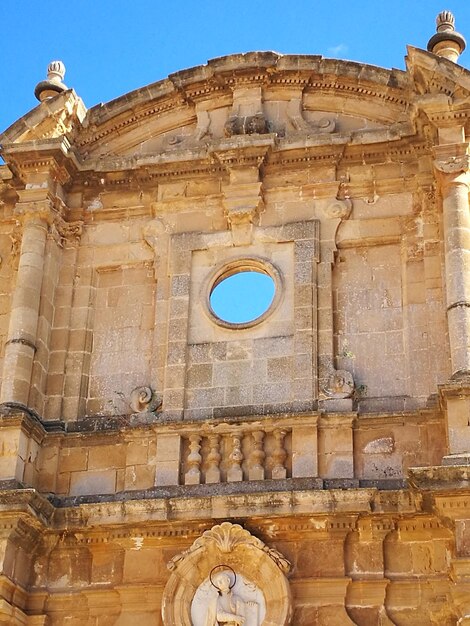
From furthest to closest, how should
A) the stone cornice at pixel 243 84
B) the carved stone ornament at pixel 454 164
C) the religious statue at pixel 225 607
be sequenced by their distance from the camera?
the stone cornice at pixel 243 84, the carved stone ornament at pixel 454 164, the religious statue at pixel 225 607

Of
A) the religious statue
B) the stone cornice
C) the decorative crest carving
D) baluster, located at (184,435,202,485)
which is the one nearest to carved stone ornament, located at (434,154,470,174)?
the stone cornice

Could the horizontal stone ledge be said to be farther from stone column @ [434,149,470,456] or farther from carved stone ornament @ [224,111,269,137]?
carved stone ornament @ [224,111,269,137]

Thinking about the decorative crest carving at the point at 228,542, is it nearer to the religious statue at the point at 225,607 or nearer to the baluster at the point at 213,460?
the religious statue at the point at 225,607

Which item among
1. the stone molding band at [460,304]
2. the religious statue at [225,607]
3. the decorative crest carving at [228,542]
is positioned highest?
Result: the stone molding band at [460,304]

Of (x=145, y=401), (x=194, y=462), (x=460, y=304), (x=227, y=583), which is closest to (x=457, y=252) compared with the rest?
(x=460, y=304)

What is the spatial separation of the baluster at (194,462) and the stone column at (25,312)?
1.82m

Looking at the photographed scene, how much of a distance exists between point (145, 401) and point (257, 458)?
1473mm

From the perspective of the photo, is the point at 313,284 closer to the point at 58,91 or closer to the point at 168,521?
the point at 168,521

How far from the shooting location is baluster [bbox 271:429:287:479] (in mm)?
12789

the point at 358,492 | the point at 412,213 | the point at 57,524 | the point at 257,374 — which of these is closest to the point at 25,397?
the point at 57,524

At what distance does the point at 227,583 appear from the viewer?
12.3m

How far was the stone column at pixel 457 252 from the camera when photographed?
503 inches

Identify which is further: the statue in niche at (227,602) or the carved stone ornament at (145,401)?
the carved stone ornament at (145,401)

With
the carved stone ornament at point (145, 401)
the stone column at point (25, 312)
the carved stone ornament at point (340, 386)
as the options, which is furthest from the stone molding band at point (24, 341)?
the carved stone ornament at point (340, 386)
